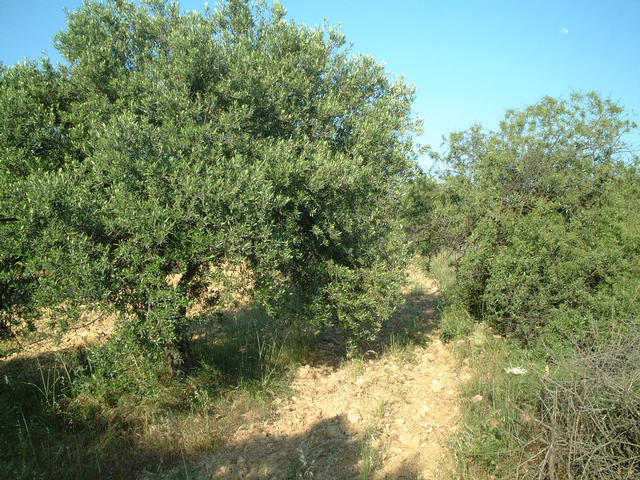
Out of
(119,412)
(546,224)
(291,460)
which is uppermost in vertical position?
(546,224)

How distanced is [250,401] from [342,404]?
1270 millimetres

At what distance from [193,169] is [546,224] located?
582cm

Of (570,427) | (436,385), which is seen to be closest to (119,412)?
(436,385)

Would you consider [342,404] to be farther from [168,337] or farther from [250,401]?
[168,337]

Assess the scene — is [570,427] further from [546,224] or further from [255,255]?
[546,224]

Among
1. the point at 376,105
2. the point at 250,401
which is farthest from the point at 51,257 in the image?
the point at 376,105

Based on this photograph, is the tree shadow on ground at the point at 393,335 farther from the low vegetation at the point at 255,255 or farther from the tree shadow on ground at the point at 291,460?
the tree shadow on ground at the point at 291,460

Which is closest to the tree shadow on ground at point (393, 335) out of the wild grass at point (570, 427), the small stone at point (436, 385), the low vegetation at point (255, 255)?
the low vegetation at point (255, 255)

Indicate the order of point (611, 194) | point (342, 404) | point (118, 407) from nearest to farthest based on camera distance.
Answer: point (118, 407)
point (342, 404)
point (611, 194)

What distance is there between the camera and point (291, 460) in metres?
4.58

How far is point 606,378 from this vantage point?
3252 millimetres

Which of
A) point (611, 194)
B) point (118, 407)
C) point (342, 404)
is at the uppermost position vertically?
point (611, 194)

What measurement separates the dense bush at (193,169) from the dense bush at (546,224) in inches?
78.3

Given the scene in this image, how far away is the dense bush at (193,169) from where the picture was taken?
13.8ft
